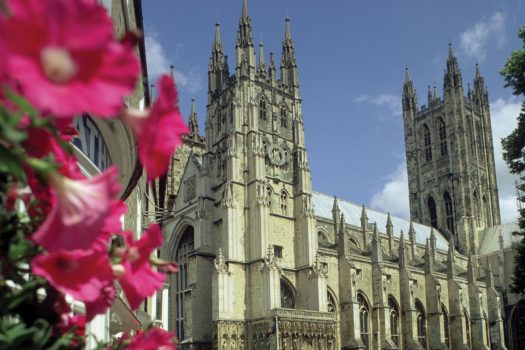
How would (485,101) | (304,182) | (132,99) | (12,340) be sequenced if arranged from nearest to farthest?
(12,340)
(132,99)
(304,182)
(485,101)

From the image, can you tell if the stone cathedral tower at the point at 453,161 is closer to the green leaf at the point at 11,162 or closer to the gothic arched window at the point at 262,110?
the gothic arched window at the point at 262,110

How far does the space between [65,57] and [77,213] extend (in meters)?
0.49

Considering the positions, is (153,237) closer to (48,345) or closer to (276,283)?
(48,345)

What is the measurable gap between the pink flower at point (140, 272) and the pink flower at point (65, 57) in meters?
0.83

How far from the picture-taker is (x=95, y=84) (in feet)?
5.19

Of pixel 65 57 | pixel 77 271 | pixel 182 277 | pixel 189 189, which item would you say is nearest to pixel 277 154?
pixel 189 189

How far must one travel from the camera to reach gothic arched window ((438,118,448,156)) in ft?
231

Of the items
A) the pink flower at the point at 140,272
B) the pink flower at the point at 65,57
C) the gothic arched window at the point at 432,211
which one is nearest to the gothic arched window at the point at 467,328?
the gothic arched window at the point at 432,211

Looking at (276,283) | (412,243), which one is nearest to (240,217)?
(276,283)

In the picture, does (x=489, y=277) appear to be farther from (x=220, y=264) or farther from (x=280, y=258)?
(x=220, y=264)

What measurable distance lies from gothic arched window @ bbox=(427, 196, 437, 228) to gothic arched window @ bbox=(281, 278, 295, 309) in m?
Result: 36.1

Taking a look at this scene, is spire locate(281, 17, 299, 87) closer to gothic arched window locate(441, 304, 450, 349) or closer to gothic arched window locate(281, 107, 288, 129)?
gothic arched window locate(281, 107, 288, 129)

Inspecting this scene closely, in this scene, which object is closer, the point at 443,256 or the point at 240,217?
the point at 240,217

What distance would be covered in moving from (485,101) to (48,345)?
7767cm
